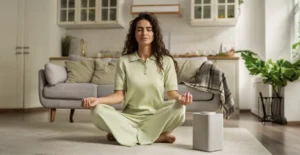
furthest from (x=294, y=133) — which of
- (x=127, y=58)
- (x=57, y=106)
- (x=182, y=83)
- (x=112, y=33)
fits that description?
(x=112, y=33)

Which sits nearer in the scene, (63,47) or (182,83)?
(182,83)

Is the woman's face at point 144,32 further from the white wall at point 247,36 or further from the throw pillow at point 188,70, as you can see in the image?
the white wall at point 247,36

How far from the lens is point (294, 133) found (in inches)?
103

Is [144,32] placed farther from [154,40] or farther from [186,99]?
[186,99]

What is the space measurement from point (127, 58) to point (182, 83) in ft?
4.18

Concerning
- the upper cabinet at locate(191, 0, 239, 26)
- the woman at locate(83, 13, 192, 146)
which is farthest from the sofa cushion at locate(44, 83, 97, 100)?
the upper cabinet at locate(191, 0, 239, 26)

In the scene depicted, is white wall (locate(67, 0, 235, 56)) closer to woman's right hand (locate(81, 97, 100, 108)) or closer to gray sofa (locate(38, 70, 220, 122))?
gray sofa (locate(38, 70, 220, 122))

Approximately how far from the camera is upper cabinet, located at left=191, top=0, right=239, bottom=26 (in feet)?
16.0

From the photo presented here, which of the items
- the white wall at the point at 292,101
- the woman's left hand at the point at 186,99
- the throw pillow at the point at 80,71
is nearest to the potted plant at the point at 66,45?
the throw pillow at the point at 80,71

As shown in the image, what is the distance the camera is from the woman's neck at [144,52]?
6.63ft

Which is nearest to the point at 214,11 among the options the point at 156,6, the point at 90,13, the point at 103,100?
the point at 156,6

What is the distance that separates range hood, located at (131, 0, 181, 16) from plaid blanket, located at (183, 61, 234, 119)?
7.23ft

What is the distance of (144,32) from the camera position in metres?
1.91

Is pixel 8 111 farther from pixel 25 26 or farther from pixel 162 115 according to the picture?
pixel 162 115
